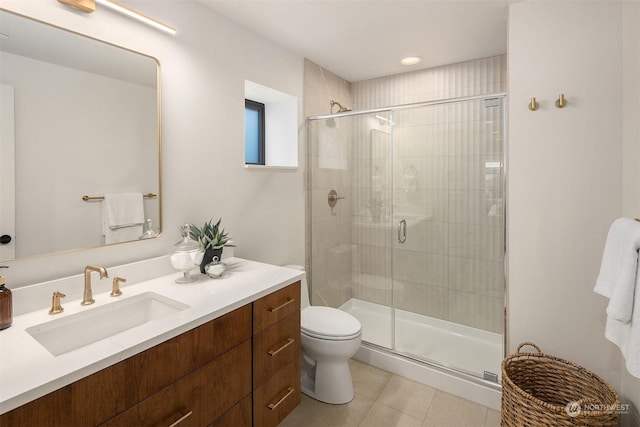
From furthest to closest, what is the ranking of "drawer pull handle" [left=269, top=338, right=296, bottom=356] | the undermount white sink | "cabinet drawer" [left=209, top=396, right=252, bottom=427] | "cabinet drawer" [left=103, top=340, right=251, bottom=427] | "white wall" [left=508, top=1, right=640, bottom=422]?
1. "white wall" [left=508, top=1, right=640, bottom=422]
2. "drawer pull handle" [left=269, top=338, right=296, bottom=356]
3. "cabinet drawer" [left=209, top=396, right=252, bottom=427]
4. the undermount white sink
5. "cabinet drawer" [left=103, top=340, right=251, bottom=427]

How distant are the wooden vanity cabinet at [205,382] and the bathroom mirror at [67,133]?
0.71m

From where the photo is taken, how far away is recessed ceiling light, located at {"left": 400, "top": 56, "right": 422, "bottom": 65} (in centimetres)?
269

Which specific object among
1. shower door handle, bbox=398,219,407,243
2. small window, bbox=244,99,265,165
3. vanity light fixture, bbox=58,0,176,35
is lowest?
shower door handle, bbox=398,219,407,243

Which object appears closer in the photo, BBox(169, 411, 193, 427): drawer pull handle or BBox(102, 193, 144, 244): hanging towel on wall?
BBox(169, 411, 193, 427): drawer pull handle

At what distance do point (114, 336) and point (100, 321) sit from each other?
0.33m

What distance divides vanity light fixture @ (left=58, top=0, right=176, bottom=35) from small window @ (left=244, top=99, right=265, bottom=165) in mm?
943

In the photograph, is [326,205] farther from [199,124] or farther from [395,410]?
[395,410]

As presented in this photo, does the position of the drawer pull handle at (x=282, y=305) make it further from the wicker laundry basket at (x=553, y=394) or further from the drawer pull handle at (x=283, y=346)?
the wicker laundry basket at (x=553, y=394)

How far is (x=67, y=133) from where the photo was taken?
4.49 ft

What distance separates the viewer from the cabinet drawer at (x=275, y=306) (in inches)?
57.6

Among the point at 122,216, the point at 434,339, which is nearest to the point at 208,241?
the point at 122,216

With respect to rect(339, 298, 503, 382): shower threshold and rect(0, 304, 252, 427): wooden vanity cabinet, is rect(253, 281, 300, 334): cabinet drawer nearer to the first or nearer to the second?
rect(0, 304, 252, 427): wooden vanity cabinet

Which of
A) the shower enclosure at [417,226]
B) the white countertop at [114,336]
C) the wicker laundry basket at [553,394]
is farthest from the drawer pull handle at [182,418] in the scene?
the shower enclosure at [417,226]

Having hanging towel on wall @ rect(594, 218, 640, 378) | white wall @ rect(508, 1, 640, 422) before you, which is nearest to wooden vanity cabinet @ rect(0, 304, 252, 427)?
hanging towel on wall @ rect(594, 218, 640, 378)
